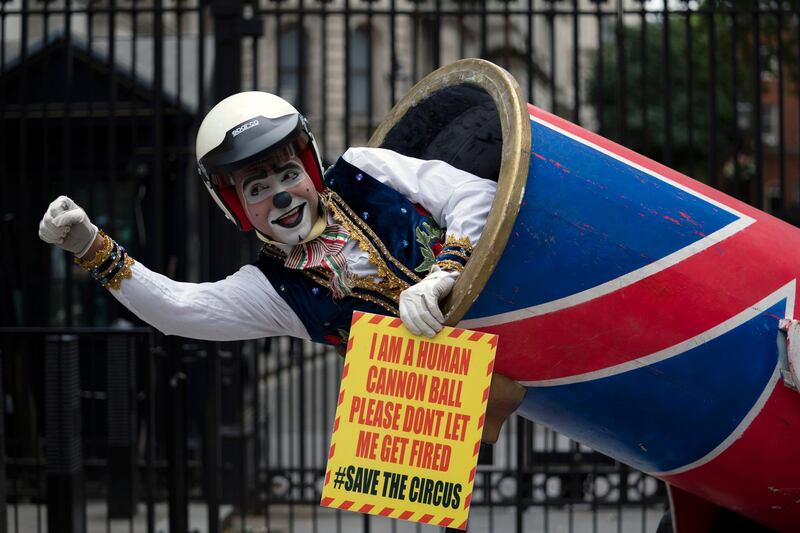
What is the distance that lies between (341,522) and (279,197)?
14.4 feet

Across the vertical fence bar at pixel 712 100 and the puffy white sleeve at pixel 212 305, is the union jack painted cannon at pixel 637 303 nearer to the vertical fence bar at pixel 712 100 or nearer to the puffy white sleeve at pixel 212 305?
the puffy white sleeve at pixel 212 305

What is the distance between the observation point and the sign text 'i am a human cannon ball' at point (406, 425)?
2.82m

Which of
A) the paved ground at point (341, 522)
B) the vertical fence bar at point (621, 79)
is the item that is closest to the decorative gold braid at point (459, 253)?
the vertical fence bar at point (621, 79)

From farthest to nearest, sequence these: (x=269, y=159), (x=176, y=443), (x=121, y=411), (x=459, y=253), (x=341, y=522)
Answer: (x=341, y=522), (x=121, y=411), (x=176, y=443), (x=269, y=159), (x=459, y=253)

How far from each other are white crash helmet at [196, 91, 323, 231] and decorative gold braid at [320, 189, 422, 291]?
227 mm

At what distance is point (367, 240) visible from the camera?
3.19 metres

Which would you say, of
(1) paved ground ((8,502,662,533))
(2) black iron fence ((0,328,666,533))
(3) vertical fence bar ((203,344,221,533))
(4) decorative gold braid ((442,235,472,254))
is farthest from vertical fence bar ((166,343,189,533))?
(4) decorative gold braid ((442,235,472,254))

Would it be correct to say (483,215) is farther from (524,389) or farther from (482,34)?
(482,34)

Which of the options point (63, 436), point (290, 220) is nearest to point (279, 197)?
point (290, 220)

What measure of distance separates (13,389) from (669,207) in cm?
453

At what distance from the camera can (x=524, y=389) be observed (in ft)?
9.95

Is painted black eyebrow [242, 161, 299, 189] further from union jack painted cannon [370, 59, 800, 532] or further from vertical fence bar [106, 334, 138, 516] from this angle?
vertical fence bar [106, 334, 138, 516]

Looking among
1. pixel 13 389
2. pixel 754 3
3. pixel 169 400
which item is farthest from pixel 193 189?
pixel 754 3

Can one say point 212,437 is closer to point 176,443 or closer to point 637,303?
point 176,443
